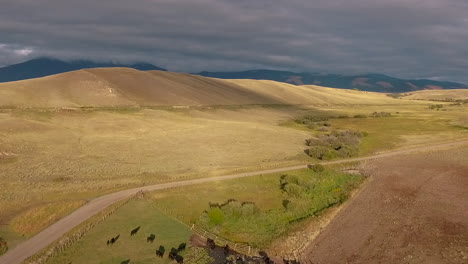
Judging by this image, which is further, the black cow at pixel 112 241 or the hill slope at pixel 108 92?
the hill slope at pixel 108 92

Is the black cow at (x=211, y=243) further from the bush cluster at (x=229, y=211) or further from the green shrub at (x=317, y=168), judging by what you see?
the green shrub at (x=317, y=168)

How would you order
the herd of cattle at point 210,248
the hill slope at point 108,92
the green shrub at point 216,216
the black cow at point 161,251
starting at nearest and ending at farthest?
1. the herd of cattle at point 210,248
2. the black cow at point 161,251
3. the green shrub at point 216,216
4. the hill slope at point 108,92

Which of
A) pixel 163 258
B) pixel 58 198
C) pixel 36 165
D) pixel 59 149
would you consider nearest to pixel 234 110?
pixel 59 149

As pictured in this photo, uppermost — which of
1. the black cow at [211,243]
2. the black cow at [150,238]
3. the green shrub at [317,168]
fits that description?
the green shrub at [317,168]

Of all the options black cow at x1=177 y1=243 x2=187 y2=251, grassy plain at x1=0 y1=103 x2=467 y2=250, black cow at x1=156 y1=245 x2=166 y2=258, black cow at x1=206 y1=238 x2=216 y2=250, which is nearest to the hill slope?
grassy plain at x1=0 y1=103 x2=467 y2=250

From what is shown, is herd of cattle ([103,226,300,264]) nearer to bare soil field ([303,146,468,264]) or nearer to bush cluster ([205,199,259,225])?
bare soil field ([303,146,468,264])

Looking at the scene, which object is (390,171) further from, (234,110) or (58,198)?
(234,110)

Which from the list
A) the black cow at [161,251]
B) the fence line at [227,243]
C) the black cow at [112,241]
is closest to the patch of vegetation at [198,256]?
the black cow at [161,251]
